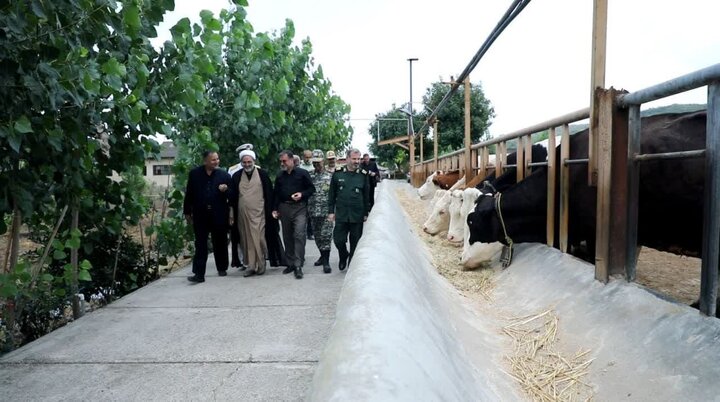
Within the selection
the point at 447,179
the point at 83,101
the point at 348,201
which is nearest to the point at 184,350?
the point at 83,101

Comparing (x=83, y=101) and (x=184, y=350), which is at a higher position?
(x=83, y=101)

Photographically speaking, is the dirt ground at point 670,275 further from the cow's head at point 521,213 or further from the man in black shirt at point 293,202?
the man in black shirt at point 293,202

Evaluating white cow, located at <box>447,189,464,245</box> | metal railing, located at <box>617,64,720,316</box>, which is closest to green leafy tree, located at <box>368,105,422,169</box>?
white cow, located at <box>447,189,464,245</box>

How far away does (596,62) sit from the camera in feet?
13.2

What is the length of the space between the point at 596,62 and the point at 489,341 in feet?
7.31

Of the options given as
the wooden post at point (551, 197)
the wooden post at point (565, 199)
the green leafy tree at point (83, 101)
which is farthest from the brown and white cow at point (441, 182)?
the green leafy tree at point (83, 101)

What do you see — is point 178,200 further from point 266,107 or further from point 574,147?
point 574,147

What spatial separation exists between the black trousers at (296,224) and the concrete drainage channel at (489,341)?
2579 mm

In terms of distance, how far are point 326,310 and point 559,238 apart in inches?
98.8

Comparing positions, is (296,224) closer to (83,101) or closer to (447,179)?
(83,101)

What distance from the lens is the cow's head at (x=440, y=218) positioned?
9.55m

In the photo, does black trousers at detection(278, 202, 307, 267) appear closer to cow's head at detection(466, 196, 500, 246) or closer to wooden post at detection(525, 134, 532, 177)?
cow's head at detection(466, 196, 500, 246)

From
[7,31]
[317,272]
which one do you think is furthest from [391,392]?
[317,272]

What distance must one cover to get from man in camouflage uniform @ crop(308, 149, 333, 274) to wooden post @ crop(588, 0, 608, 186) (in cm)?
423
